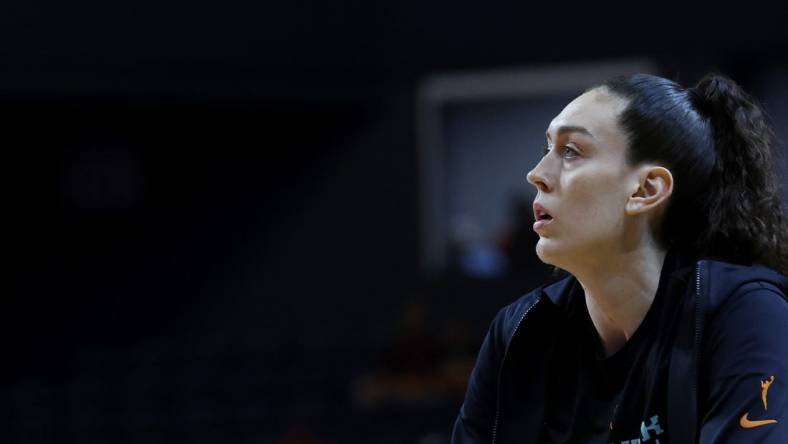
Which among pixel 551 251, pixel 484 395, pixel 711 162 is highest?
pixel 711 162

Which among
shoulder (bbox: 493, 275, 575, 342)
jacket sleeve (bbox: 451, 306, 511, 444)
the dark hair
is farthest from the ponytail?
jacket sleeve (bbox: 451, 306, 511, 444)

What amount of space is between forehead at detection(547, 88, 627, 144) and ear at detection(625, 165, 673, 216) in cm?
6

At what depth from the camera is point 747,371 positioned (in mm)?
1396

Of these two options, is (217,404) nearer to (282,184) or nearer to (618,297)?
(282,184)

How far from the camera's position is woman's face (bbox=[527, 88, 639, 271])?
1.54 metres

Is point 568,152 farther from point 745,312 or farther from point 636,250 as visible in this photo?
point 745,312

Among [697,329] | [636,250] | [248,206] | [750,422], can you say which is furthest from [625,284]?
[248,206]

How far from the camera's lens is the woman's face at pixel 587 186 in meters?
1.54

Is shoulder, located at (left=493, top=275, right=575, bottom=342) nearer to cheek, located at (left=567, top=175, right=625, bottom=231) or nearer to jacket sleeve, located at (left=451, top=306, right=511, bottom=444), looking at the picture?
jacket sleeve, located at (left=451, top=306, right=511, bottom=444)

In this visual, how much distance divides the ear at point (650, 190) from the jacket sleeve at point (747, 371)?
0.17 meters

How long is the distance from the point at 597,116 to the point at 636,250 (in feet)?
0.64

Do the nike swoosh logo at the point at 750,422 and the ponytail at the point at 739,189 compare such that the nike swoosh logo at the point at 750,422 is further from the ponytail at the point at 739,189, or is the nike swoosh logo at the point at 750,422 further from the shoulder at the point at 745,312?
the ponytail at the point at 739,189

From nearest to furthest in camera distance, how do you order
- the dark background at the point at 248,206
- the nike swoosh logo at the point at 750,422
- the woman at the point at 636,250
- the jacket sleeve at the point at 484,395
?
the nike swoosh logo at the point at 750,422
the woman at the point at 636,250
the jacket sleeve at the point at 484,395
the dark background at the point at 248,206

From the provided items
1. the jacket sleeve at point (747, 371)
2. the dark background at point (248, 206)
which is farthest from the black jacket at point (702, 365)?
the dark background at point (248, 206)
